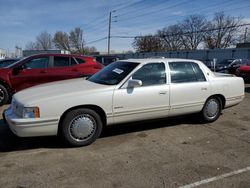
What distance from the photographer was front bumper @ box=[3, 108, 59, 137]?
394cm

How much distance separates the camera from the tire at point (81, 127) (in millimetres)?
4191

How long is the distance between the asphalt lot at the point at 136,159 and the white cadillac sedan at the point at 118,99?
0.37 meters

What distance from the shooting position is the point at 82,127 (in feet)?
14.1

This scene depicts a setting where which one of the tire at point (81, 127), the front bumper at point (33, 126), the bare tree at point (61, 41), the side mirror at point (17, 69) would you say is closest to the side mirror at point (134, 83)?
the tire at point (81, 127)

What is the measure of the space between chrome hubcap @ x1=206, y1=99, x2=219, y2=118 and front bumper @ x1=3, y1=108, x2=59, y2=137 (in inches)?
132

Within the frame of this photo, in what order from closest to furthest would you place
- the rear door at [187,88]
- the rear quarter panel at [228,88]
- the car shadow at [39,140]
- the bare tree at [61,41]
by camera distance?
the car shadow at [39,140] < the rear door at [187,88] < the rear quarter panel at [228,88] < the bare tree at [61,41]

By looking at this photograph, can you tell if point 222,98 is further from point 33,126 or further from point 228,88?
point 33,126

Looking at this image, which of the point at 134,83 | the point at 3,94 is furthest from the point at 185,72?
the point at 3,94

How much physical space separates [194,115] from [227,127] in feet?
2.40

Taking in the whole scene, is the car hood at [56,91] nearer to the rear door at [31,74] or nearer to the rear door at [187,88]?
the rear door at [187,88]

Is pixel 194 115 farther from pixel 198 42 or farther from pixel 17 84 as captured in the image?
pixel 198 42

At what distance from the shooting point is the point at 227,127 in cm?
555

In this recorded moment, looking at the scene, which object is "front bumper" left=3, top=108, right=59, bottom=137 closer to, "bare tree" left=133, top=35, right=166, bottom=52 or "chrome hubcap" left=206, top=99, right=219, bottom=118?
"chrome hubcap" left=206, top=99, right=219, bottom=118

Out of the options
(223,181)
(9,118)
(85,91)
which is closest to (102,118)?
(85,91)
